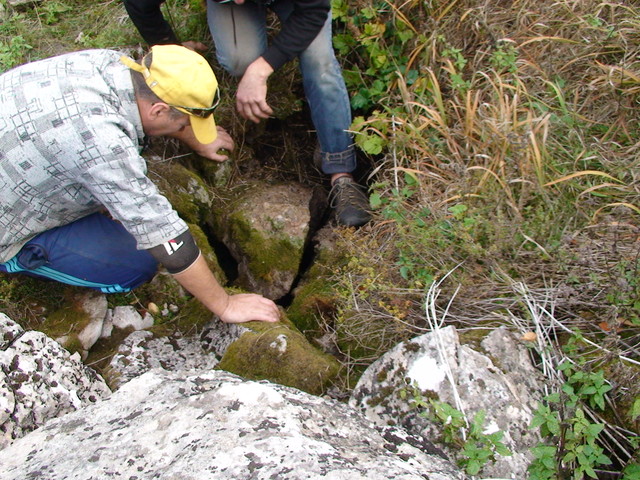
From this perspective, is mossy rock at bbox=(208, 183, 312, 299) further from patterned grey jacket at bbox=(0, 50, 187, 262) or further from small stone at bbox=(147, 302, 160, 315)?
patterned grey jacket at bbox=(0, 50, 187, 262)

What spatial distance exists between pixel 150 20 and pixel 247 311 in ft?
5.42

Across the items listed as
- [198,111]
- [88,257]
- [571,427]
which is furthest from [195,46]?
[571,427]

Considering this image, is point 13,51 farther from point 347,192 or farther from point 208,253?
point 347,192

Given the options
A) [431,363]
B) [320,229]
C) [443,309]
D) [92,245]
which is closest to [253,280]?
[320,229]

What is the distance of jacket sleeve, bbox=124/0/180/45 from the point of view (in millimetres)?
2682

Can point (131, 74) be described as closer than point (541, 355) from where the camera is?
No

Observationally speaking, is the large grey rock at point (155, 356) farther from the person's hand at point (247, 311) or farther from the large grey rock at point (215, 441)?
the large grey rock at point (215, 441)

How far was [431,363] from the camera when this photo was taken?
178 centimetres

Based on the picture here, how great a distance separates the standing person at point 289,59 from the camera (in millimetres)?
2703

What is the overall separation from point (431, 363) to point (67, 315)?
5.84 feet

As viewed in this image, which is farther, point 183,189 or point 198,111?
point 183,189

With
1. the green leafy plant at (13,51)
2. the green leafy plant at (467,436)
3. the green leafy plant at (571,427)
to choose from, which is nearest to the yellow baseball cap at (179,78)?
the green leafy plant at (467,436)

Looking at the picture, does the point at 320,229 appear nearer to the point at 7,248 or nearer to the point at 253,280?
the point at 253,280

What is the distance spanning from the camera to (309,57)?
2842 millimetres
